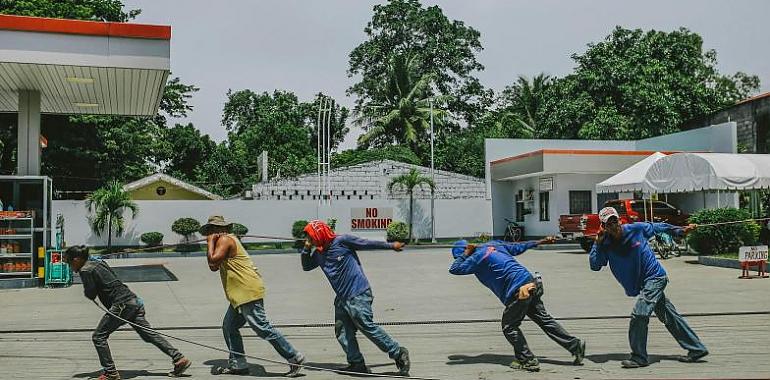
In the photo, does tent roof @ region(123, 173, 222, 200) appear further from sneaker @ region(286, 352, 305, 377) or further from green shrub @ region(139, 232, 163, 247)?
sneaker @ region(286, 352, 305, 377)

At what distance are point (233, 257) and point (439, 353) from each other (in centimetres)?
253

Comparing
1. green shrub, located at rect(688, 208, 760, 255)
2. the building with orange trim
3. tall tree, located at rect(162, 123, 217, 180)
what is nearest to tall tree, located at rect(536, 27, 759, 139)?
the building with orange trim

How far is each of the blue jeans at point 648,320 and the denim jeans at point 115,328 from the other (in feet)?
14.4

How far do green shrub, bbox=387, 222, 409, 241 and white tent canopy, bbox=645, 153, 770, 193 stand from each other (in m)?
13.6

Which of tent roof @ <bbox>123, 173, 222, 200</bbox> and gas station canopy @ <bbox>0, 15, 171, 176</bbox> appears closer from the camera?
gas station canopy @ <bbox>0, 15, 171, 176</bbox>

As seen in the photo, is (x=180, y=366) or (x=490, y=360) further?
(x=490, y=360)

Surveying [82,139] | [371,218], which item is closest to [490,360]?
[371,218]

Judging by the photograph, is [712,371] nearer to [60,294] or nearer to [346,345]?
[346,345]

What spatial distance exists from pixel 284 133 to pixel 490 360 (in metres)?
46.0

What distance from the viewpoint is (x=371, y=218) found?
36094 millimetres

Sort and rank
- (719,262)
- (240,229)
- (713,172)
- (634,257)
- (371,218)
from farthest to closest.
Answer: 1. (371,218)
2. (240,229)
3. (713,172)
4. (719,262)
5. (634,257)

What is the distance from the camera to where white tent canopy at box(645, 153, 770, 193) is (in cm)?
2116

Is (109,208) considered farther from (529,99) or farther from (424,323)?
Answer: (529,99)

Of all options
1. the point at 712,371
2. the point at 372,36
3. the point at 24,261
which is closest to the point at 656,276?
the point at 712,371
